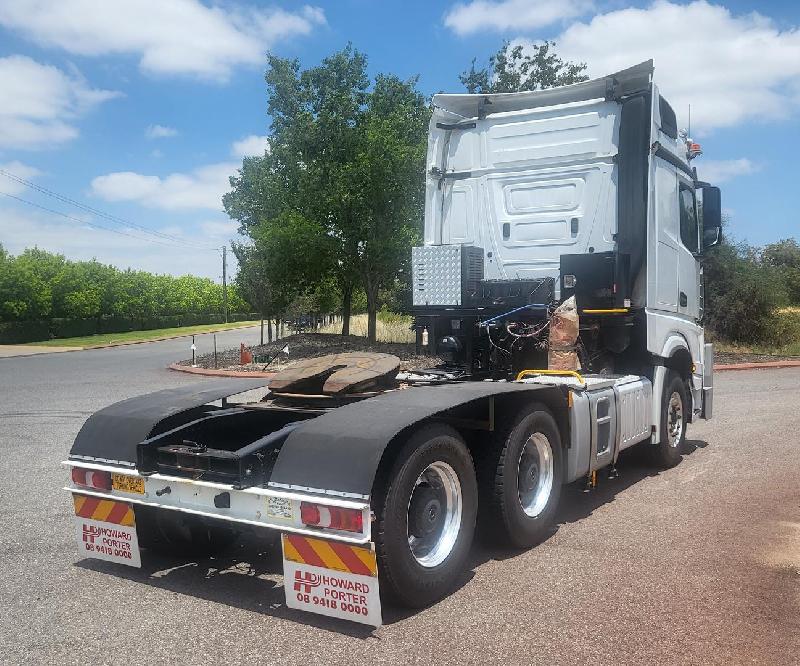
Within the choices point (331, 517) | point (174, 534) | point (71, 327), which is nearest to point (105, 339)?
point (71, 327)

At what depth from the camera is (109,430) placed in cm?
460

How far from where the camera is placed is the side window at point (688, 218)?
25.3 ft

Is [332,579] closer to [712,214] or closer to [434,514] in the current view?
[434,514]

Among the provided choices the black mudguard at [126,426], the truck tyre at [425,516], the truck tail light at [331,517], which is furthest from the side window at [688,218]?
the truck tail light at [331,517]

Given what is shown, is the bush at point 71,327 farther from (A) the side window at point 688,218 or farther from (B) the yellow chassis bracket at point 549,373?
(B) the yellow chassis bracket at point 549,373

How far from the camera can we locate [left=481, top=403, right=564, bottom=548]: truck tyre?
15.3ft

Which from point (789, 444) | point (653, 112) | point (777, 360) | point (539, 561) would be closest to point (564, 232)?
point (653, 112)

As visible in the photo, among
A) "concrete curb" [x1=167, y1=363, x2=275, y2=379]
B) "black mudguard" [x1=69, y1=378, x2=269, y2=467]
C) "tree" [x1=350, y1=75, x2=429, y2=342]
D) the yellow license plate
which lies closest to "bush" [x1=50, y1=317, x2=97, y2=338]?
"concrete curb" [x1=167, y1=363, x2=275, y2=379]

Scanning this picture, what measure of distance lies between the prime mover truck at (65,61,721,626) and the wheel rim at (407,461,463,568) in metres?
0.01

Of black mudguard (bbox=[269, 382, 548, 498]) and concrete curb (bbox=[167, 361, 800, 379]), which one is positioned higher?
black mudguard (bbox=[269, 382, 548, 498])

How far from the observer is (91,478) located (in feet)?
14.6

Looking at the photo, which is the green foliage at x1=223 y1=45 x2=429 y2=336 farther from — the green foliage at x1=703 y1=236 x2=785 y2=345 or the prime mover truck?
the prime mover truck

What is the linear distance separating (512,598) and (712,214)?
5.49 metres

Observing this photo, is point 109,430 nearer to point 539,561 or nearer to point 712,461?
point 539,561
